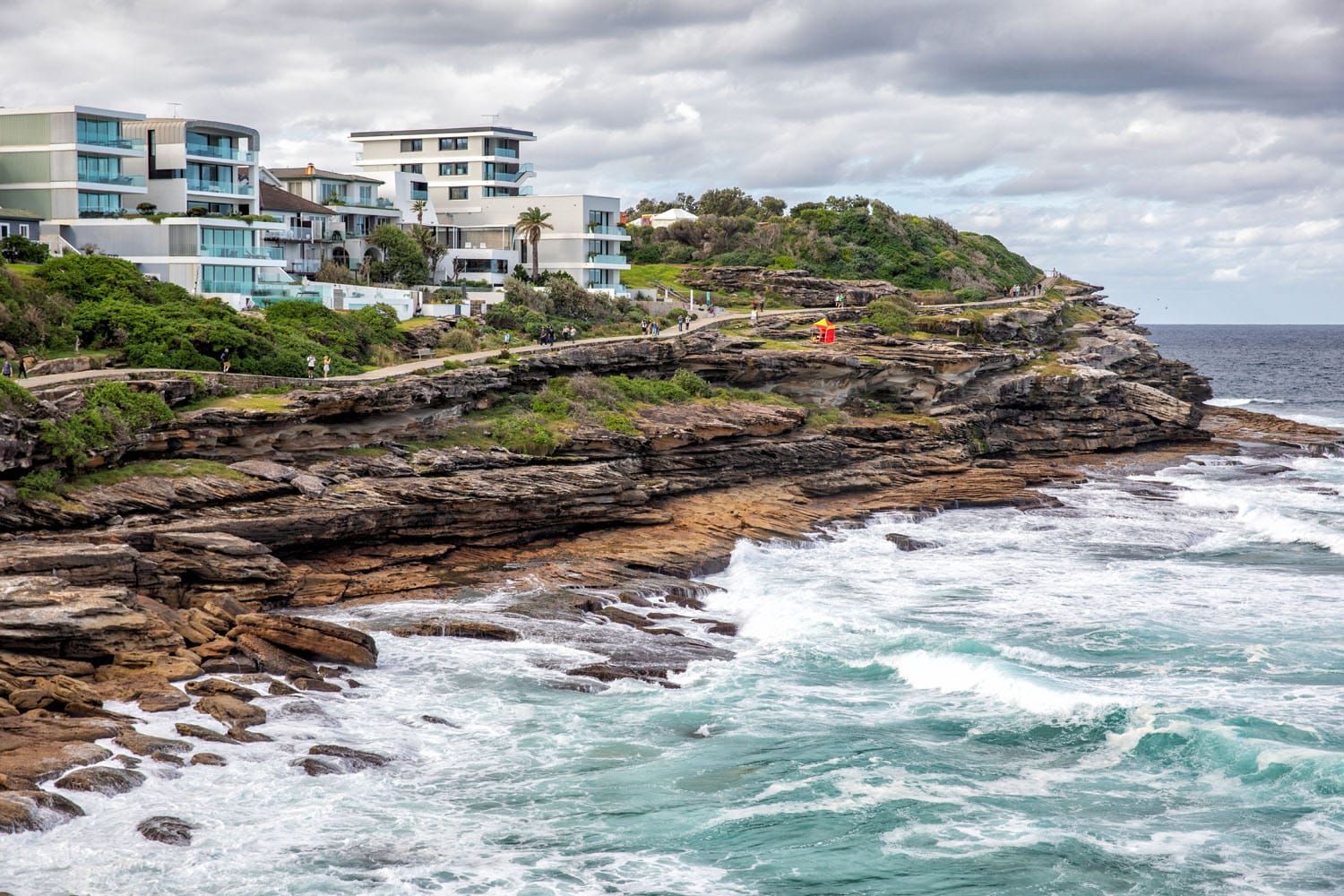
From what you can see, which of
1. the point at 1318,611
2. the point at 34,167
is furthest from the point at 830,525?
the point at 34,167

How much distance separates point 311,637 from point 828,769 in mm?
12767

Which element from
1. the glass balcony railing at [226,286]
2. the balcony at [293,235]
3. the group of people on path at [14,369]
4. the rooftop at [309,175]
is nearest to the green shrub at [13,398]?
the group of people on path at [14,369]

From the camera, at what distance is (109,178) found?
62.7 m

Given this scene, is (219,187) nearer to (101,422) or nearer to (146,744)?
(101,422)

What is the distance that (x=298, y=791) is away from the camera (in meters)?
24.9

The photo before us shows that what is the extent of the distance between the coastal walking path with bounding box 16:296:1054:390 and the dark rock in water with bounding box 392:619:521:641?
560 inches

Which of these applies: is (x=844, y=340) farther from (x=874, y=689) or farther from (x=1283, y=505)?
(x=874, y=689)

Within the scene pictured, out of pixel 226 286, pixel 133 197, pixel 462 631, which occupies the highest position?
pixel 133 197

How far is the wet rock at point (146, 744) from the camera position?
25.3m

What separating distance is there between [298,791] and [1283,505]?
4604 centimetres

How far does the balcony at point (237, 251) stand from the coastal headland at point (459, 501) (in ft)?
53.3

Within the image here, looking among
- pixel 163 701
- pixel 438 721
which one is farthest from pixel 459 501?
pixel 163 701

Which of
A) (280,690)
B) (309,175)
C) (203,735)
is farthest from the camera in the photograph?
(309,175)

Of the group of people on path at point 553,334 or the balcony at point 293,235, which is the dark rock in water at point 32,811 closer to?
the group of people on path at point 553,334
